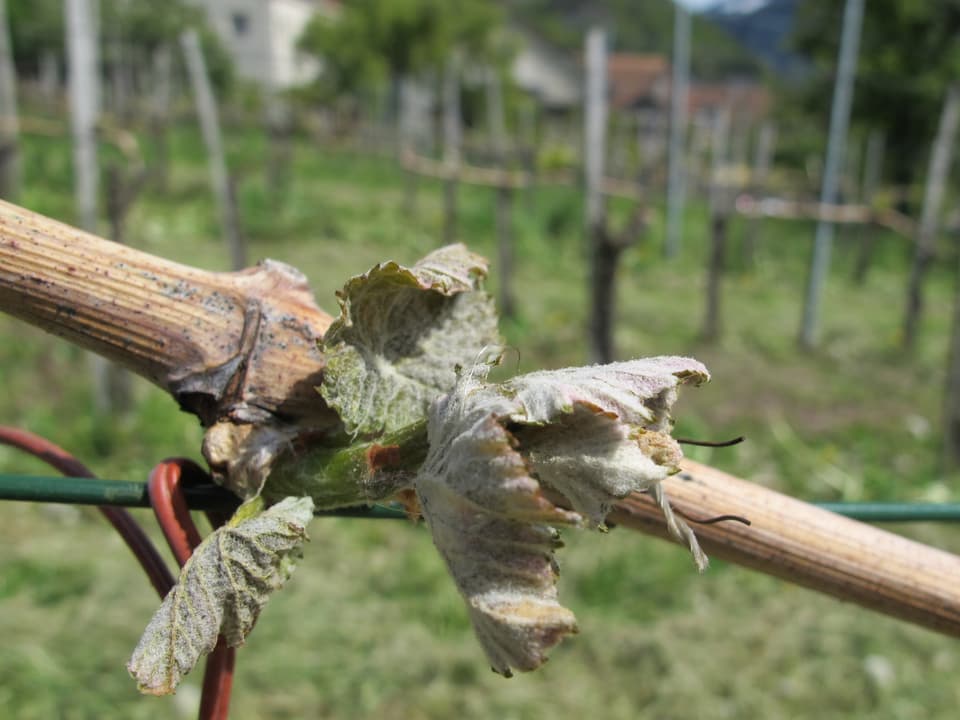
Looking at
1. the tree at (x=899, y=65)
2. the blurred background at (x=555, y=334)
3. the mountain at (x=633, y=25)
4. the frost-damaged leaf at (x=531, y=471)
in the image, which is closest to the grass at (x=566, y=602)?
the blurred background at (x=555, y=334)

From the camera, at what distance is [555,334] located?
8.00 m

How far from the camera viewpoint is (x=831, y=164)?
827 cm

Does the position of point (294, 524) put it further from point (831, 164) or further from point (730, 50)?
point (730, 50)

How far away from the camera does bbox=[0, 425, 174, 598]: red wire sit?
693mm

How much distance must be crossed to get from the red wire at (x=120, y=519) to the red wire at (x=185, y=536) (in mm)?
31

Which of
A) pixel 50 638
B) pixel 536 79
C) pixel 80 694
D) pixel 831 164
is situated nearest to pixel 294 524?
pixel 80 694

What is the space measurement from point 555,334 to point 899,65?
11.9 metres

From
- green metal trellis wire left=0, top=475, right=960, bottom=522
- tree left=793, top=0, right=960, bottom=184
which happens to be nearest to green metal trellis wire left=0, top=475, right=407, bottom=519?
green metal trellis wire left=0, top=475, right=960, bottom=522

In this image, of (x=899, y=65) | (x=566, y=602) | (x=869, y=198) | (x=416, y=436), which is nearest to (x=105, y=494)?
(x=416, y=436)

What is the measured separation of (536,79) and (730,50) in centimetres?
2600

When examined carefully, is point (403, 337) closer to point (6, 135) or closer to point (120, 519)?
point (120, 519)

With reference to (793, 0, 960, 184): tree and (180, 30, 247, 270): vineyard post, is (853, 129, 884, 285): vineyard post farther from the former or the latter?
(180, 30, 247, 270): vineyard post

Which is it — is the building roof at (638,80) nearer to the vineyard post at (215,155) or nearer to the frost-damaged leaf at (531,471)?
the vineyard post at (215,155)

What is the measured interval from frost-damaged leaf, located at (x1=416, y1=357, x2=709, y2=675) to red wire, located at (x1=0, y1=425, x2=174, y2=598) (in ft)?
0.90
